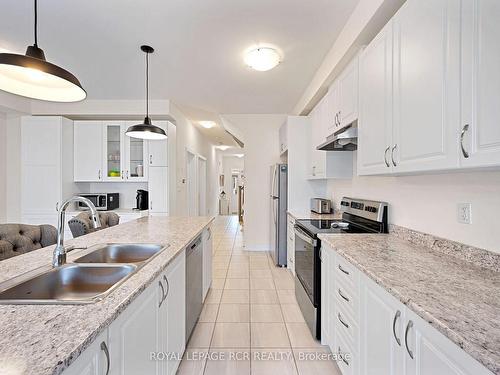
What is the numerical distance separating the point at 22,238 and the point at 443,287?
2445 mm

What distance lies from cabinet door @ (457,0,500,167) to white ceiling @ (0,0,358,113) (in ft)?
4.39

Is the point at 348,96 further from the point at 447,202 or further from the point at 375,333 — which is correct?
the point at 375,333

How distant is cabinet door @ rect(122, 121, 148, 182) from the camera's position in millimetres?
4453

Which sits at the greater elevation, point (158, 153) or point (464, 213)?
point (158, 153)

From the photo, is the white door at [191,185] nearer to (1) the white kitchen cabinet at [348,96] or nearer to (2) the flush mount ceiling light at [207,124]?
(2) the flush mount ceiling light at [207,124]

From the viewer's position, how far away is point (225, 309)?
2.73 metres

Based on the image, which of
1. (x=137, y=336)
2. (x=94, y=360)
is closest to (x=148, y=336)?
(x=137, y=336)

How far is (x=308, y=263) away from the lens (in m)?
2.32

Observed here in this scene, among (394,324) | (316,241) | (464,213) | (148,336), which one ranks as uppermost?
(464,213)

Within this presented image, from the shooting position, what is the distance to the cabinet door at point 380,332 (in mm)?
1047

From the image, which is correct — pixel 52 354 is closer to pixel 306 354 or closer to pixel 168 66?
pixel 306 354

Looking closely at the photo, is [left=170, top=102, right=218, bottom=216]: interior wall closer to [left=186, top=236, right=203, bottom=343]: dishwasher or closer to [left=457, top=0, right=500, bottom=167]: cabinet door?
[left=186, top=236, right=203, bottom=343]: dishwasher

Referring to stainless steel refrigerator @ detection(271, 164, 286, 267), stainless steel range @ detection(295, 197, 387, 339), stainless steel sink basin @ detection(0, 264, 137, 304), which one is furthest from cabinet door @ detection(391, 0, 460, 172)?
stainless steel refrigerator @ detection(271, 164, 286, 267)

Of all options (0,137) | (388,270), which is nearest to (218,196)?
Result: (0,137)
